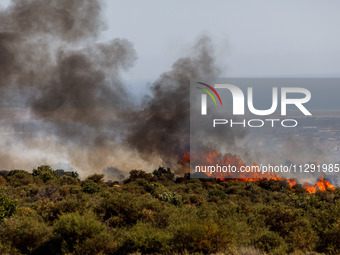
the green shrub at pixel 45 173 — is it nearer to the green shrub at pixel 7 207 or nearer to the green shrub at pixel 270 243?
the green shrub at pixel 7 207

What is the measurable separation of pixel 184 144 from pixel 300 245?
57.0 meters

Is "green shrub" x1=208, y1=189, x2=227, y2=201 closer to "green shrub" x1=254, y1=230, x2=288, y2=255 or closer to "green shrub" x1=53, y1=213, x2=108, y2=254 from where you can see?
"green shrub" x1=254, y1=230, x2=288, y2=255

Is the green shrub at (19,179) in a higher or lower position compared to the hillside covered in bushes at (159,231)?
lower

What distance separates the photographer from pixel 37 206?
2556 centimetres

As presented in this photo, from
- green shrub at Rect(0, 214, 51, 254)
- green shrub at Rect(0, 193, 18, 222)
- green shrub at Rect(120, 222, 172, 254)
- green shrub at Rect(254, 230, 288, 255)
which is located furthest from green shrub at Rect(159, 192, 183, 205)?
green shrub at Rect(120, 222, 172, 254)

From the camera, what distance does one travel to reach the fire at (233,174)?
56.4 meters

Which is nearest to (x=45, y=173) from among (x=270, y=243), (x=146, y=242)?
(x=146, y=242)

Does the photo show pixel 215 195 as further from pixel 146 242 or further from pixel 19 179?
pixel 146 242

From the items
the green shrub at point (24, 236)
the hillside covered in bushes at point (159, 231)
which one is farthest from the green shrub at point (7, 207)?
the green shrub at point (24, 236)

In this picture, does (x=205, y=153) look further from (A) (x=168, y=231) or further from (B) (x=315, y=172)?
(A) (x=168, y=231)

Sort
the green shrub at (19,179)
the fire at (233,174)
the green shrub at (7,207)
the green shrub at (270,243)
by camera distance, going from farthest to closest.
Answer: the fire at (233,174), the green shrub at (19,179), the green shrub at (7,207), the green shrub at (270,243)

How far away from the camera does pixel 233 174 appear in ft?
204

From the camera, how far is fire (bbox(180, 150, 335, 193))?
185 ft

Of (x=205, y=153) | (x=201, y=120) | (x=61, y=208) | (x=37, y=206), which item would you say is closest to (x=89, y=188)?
(x=37, y=206)
